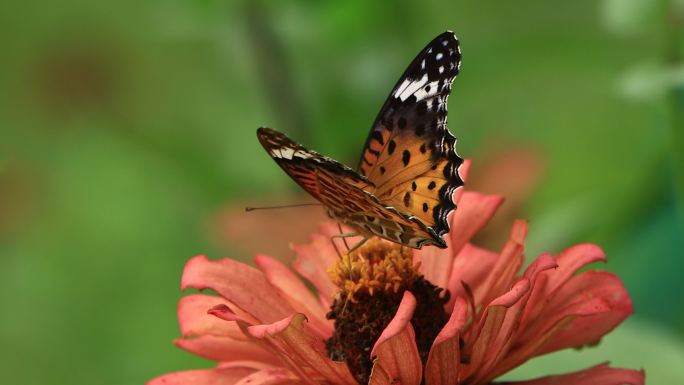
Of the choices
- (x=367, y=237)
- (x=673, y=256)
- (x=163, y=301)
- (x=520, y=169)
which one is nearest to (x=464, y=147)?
(x=520, y=169)

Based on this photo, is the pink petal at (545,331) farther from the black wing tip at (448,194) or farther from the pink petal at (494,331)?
the black wing tip at (448,194)

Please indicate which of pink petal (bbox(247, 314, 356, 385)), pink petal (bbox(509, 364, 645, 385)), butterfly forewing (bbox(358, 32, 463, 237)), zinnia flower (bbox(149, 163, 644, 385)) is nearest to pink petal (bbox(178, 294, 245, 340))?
zinnia flower (bbox(149, 163, 644, 385))

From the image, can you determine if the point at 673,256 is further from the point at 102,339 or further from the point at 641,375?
the point at 102,339

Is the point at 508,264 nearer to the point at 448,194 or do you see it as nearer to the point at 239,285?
the point at 448,194

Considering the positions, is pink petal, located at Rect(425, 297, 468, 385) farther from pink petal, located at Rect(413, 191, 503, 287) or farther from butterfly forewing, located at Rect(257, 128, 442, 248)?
pink petal, located at Rect(413, 191, 503, 287)

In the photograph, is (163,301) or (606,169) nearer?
(606,169)

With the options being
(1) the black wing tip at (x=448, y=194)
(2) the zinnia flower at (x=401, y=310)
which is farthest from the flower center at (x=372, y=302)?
(1) the black wing tip at (x=448, y=194)

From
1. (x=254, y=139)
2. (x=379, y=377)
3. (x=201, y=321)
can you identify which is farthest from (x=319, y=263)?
(x=254, y=139)
